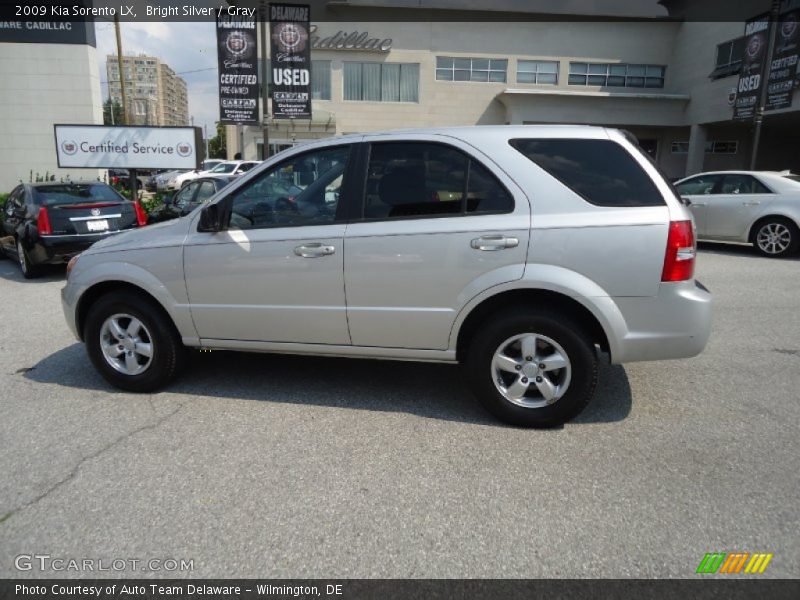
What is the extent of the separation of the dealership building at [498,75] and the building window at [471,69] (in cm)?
6

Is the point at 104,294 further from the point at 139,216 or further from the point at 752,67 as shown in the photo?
the point at 752,67

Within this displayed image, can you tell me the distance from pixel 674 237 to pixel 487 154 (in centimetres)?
125

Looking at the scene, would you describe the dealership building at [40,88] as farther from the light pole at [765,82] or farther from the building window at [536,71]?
the building window at [536,71]

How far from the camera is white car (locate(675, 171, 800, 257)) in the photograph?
34.3 ft

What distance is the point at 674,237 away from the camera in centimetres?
347

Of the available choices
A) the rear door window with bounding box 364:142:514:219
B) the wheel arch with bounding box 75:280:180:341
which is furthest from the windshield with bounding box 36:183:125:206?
the rear door window with bounding box 364:142:514:219

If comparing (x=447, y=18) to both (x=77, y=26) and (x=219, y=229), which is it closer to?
(x=77, y=26)

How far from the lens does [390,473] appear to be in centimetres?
330

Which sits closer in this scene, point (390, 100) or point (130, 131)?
point (130, 131)

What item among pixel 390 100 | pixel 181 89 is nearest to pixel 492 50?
pixel 390 100

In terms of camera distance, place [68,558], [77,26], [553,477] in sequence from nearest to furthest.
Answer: [68,558]
[553,477]
[77,26]

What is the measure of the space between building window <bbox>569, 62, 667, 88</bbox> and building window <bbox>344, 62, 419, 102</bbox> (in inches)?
392

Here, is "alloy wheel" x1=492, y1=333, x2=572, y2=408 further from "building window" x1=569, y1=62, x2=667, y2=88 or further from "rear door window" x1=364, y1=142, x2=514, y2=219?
"building window" x1=569, y1=62, x2=667, y2=88

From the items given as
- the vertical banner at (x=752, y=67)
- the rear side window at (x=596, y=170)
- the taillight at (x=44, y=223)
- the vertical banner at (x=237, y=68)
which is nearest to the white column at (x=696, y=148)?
the vertical banner at (x=752, y=67)
